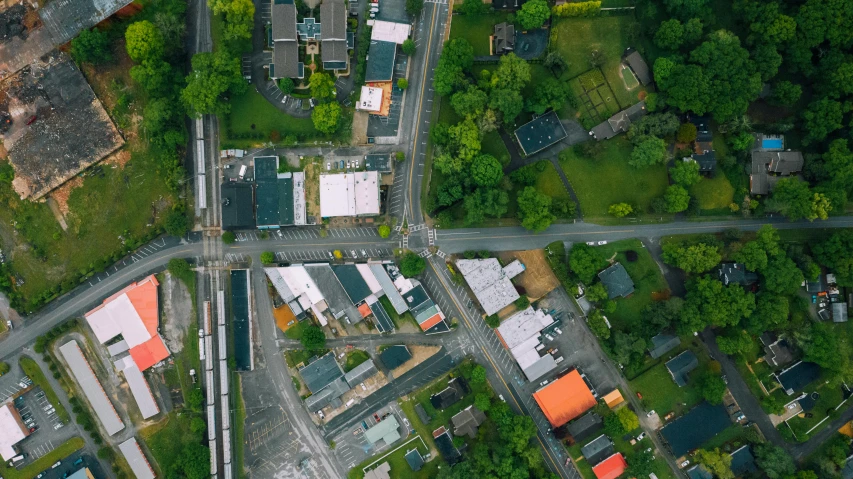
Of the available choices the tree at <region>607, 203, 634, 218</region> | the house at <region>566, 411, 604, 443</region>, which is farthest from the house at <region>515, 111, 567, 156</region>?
the house at <region>566, 411, 604, 443</region>

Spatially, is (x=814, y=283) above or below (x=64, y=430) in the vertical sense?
below

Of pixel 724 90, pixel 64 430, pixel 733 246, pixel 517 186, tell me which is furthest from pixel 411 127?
pixel 64 430

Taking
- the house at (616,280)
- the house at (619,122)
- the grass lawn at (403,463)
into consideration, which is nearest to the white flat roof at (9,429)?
the grass lawn at (403,463)

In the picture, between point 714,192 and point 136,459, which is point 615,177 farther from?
point 136,459

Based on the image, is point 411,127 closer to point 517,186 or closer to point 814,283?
point 517,186

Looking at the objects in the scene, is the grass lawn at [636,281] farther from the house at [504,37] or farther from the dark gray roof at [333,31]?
the dark gray roof at [333,31]

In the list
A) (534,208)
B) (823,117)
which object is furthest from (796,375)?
(534,208)

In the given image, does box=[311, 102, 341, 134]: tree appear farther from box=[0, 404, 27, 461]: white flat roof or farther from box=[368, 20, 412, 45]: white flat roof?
box=[0, 404, 27, 461]: white flat roof
